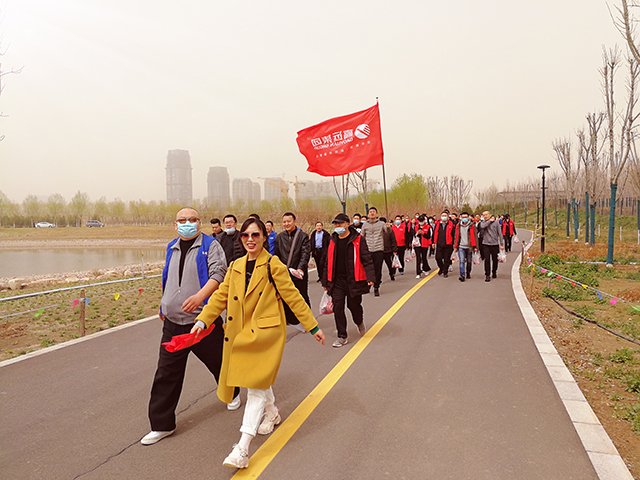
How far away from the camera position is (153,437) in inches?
143

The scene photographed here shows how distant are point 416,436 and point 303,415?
1040 millimetres

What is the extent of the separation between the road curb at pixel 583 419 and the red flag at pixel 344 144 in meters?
9.36

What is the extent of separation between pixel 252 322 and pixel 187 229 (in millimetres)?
1085

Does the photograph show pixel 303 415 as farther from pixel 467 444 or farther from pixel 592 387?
pixel 592 387

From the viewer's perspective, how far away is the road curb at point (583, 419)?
123 inches

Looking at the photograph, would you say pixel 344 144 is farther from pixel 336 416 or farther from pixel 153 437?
pixel 153 437

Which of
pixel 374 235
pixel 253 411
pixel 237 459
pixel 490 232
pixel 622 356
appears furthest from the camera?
pixel 490 232

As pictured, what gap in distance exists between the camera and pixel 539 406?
4.22 metres

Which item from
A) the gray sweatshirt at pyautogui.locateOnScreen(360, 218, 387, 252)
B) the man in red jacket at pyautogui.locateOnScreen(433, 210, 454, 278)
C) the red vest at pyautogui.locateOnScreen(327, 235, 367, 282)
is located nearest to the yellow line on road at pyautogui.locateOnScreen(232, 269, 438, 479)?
the red vest at pyautogui.locateOnScreen(327, 235, 367, 282)

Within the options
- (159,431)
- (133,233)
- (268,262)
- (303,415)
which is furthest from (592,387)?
(133,233)

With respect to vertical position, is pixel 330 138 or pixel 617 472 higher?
pixel 330 138


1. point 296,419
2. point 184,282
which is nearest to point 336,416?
point 296,419

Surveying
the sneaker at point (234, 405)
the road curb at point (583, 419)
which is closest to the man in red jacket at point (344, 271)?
the sneaker at point (234, 405)

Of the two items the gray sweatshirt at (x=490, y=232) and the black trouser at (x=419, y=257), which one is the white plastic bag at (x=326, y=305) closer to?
the gray sweatshirt at (x=490, y=232)
